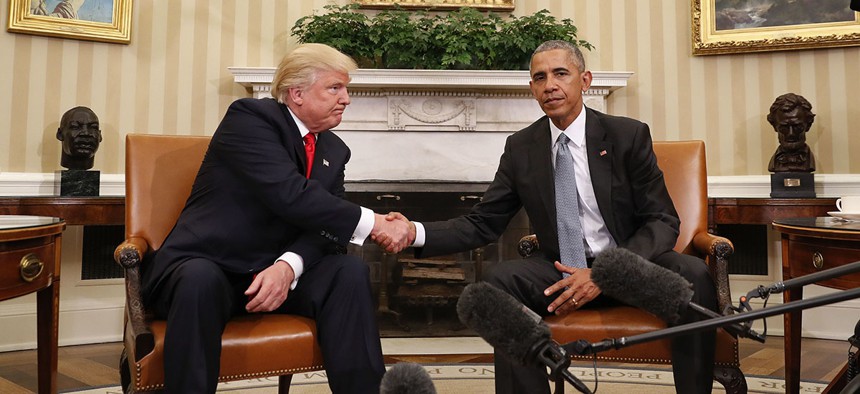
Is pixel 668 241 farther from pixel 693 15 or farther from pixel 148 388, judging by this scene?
pixel 693 15

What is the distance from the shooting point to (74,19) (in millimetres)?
3998

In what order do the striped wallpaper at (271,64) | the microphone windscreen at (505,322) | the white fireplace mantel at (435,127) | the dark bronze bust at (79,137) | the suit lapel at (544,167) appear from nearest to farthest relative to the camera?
the microphone windscreen at (505,322) < the suit lapel at (544,167) < the dark bronze bust at (79,137) < the striped wallpaper at (271,64) < the white fireplace mantel at (435,127)

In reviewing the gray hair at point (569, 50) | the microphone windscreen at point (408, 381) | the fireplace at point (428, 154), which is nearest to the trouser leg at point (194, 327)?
the microphone windscreen at point (408, 381)

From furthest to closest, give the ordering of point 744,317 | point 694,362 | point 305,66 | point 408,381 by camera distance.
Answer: point 305,66 < point 694,362 < point 408,381 < point 744,317

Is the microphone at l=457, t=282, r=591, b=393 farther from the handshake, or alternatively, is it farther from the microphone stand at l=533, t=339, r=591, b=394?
the handshake

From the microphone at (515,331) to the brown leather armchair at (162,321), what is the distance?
1.12m

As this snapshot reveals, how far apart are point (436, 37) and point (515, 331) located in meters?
3.52

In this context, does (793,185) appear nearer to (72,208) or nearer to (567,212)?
(567,212)

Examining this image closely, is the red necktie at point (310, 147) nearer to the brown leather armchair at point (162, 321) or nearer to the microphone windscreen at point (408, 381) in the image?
the brown leather armchair at point (162, 321)

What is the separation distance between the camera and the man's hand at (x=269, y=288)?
1.89 meters

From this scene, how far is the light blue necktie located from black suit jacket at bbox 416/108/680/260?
3 cm

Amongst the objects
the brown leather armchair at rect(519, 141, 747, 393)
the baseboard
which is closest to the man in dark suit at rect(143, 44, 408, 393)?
the brown leather armchair at rect(519, 141, 747, 393)

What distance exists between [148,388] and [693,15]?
4.12 meters

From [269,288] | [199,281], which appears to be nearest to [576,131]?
[269,288]
